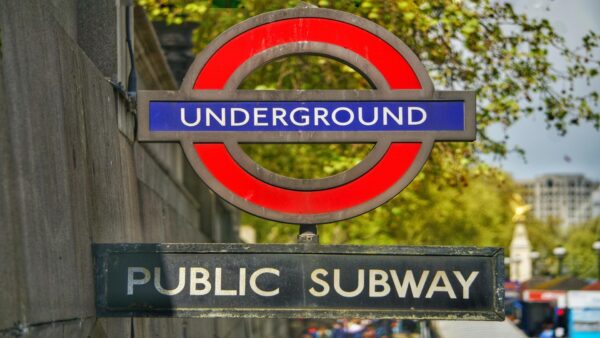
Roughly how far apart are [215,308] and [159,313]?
34 cm

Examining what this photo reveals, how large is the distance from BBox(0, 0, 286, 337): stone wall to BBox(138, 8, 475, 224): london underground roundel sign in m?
0.63

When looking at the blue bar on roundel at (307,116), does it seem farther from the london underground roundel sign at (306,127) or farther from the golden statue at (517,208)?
the golden statue at (517,208)

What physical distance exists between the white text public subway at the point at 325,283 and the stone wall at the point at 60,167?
58cm

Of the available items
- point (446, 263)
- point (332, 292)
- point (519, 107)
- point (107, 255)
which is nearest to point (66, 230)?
point (107, 255)

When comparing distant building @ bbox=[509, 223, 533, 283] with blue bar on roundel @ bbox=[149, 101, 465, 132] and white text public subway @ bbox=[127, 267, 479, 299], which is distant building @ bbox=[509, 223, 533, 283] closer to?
blue bar on roundel @ bbox=[149, 101, 465, 132]

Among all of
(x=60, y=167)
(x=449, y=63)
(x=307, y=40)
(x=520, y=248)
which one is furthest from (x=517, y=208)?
(x=60, y=167)

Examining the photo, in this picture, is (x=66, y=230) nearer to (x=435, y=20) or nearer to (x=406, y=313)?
(x=406, y=313)

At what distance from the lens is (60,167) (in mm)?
7180

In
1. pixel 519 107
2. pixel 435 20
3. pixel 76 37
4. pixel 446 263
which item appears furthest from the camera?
pixel 519 107

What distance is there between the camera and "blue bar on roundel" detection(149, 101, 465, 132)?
7773mm

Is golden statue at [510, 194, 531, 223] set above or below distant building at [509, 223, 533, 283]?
above

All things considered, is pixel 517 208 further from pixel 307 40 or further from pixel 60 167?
pixel 60 167

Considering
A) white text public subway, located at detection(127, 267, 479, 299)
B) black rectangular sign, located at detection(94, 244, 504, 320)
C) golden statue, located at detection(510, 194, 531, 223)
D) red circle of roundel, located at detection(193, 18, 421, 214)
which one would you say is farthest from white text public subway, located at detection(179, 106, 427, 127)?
golden statue, located at detection(510, 194, 531, 223)

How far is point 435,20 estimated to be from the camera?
17.4 m
